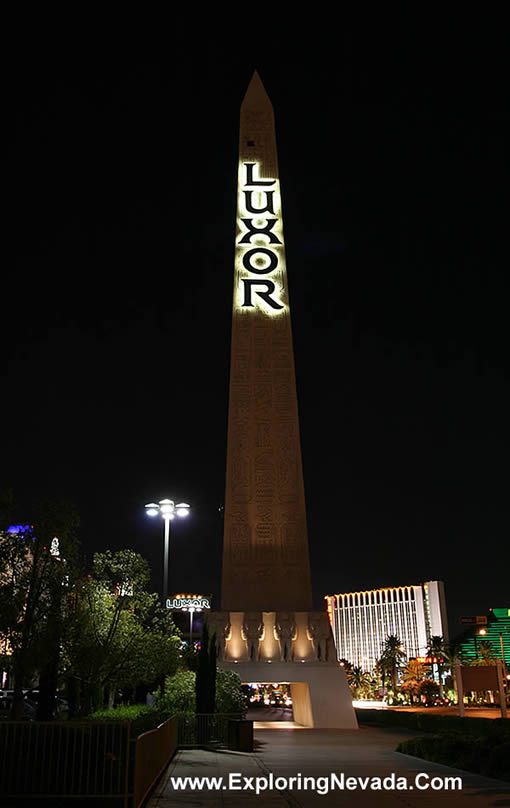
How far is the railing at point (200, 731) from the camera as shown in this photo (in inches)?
850

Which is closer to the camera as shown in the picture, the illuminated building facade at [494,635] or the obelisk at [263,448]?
the obelisk at [263,448]

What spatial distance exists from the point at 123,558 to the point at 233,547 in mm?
14998

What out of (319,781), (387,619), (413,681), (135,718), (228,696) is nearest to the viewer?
(319,781)

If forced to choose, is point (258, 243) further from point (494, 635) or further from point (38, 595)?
point (494, 635)

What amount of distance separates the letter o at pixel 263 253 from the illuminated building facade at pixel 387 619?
114 meters

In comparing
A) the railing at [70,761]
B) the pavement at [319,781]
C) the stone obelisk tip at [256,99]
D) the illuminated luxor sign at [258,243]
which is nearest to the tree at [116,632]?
the pavement at [319,781]

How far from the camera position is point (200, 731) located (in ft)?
71.3

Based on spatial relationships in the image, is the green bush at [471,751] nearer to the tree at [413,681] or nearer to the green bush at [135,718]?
the green bush at [135,718]

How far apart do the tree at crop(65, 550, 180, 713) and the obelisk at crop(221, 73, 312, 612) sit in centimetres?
1214

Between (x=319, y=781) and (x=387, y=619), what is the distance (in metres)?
171

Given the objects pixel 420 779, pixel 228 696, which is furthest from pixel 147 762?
pixel 228 696

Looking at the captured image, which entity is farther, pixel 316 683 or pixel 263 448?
pixel 263 448

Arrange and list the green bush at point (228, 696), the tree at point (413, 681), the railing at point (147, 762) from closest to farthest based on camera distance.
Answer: the railing at point (147, 762) → the green bush at point (228, 696) → the tree at point (413, 681)

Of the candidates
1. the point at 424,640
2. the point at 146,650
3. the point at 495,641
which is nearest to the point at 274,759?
the point at 146,650
